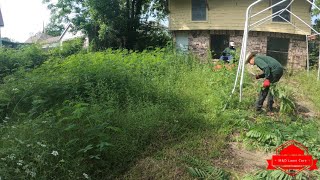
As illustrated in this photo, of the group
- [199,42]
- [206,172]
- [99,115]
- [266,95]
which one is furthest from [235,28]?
[206,172]

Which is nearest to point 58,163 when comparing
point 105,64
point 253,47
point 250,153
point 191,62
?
point 250,153

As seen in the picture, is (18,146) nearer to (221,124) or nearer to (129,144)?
(129,144)

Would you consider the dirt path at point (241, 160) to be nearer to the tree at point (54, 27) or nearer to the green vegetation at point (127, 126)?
the green vegetation at point (127, 126)

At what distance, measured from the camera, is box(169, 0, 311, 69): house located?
15.5 meters

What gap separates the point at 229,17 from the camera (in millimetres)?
16500

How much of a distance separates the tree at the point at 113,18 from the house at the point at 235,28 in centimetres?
199

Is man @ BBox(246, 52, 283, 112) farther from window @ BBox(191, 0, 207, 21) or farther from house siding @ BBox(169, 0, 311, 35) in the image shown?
window @ BBox(191, 0, 207, 21)

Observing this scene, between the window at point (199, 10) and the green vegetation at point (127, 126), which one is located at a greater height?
the window at point (199, 10)

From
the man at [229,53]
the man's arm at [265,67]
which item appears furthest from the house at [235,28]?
the man's arm at [265,67]

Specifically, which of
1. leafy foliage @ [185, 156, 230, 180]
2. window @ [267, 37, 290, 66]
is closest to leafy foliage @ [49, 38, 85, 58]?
window @ [267, 37, 290, 66]

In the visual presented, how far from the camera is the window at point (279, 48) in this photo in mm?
15828

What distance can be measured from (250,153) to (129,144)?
82.7 inches

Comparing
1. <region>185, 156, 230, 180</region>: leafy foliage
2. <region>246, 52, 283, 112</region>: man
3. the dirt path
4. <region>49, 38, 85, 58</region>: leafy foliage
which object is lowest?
the dirt path

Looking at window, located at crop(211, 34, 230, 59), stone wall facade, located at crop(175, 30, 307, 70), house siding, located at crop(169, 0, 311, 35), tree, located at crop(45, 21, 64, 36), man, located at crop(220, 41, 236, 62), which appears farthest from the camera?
tree, located at crop(45, 21, 64, 36)
